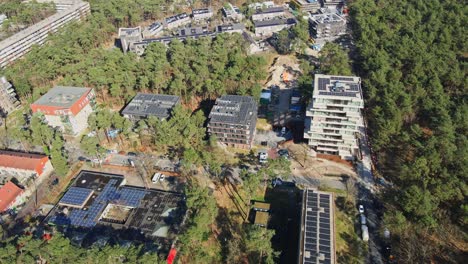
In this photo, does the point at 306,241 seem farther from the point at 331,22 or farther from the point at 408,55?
the point at 331,22

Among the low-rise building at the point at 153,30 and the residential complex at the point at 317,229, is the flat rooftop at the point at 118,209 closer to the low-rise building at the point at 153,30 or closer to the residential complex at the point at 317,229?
the residential complex at the point at 317,229

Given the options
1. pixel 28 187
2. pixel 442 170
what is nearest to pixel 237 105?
pixel 442 170

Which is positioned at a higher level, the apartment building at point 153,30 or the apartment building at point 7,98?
the apartment building at point 153,30

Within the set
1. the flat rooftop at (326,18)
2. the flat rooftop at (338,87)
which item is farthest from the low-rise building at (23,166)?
the flat rooftop at (326,18)

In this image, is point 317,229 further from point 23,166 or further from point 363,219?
point 23,166

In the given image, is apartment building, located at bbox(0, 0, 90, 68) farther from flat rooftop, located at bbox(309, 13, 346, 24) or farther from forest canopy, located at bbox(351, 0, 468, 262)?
forest canopy, located at bbox(351, 0, 468, 262)

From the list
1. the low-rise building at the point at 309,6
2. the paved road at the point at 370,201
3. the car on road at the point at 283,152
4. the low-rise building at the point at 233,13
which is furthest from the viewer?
the low-rise building at the point at 309,6
